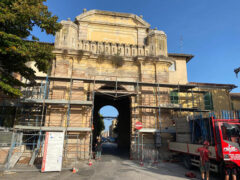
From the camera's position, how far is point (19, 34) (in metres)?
7.95

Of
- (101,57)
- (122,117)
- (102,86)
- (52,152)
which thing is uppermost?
(101,57)

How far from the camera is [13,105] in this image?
Answer: 11828mm

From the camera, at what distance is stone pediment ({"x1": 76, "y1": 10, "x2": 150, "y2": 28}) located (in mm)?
14797

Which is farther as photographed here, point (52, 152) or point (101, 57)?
point (101, 57)

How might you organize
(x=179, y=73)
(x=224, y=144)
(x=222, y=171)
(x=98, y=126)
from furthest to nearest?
1. (x=98, y=126)
2. (x=179, y=73)
3. (x=222, y=171)
4. (x=224, y=144)

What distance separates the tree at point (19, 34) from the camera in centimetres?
688

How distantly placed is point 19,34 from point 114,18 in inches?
376

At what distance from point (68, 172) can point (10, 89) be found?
15.8 ft

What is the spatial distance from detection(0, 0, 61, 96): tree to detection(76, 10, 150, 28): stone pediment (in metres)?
7.08

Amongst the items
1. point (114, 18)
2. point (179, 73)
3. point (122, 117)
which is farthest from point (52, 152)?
point (122, 117)

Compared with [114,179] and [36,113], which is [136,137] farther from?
[36,113]

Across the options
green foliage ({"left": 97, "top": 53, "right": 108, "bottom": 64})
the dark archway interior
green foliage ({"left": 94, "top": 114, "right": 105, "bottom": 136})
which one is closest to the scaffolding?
green foliage ({"left": 97, "top": 53, "right": 108, "bottom": 64})

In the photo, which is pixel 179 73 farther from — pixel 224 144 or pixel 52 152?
pixel 52 152

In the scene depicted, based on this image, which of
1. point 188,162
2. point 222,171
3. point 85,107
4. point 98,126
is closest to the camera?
point 222,171
